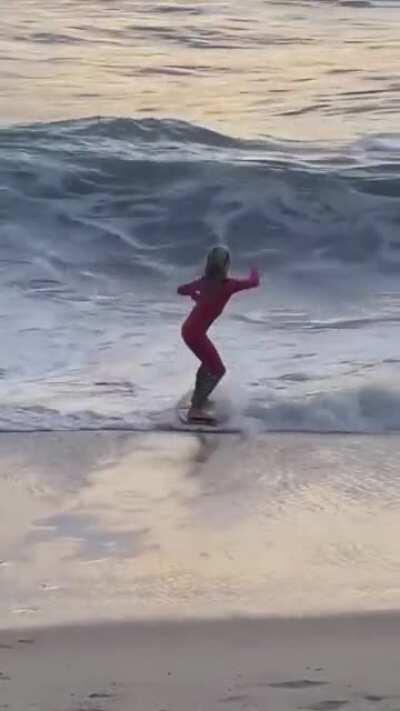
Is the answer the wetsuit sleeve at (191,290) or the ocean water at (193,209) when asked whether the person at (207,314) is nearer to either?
the wetsuit sleeve at (191,290)

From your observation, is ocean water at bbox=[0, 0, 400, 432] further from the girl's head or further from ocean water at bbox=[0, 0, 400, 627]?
the girl's head

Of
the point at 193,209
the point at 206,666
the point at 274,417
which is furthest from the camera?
the point at 193,209

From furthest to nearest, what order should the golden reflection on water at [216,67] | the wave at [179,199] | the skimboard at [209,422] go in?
the golden reflection on water at [216,67]
the wave at [179,199]
the skimboard at [209,422]

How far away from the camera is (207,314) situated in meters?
6.61

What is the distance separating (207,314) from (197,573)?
7.26 ft

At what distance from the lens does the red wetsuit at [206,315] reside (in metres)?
6.55

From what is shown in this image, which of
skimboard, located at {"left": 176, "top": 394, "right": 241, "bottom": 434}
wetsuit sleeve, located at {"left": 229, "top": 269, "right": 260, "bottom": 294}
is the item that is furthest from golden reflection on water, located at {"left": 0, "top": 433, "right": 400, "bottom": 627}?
wetsuit sleeve, located at {"left": 229, "top": 269, "right": 260, "bottom": 294}

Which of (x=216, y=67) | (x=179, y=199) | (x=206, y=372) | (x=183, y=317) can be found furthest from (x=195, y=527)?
(x=216, y=67)

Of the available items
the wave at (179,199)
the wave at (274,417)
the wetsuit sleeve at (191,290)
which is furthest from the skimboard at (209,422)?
the wave at (179,199)

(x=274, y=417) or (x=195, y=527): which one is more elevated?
(x=274, y=417)

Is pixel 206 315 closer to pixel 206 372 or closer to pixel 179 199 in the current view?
pixel 206 372

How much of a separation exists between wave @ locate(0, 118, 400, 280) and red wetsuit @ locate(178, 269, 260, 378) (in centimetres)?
292

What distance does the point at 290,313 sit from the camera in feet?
28.1

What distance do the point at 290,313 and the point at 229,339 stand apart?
84cm
